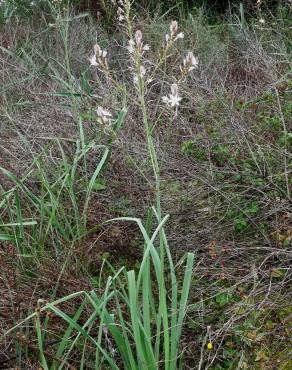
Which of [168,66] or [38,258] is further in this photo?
[168,66]

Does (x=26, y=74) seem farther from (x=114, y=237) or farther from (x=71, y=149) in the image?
(x=114, y=237)

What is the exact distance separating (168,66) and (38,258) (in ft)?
8.35

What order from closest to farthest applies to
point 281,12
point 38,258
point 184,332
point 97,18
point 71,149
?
point 184,332 < point 38,258 < point 71,149 < point 281,12 < point 97,18

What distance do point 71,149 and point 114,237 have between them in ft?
2.44

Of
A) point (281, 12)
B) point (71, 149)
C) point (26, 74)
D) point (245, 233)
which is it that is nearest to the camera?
point (245, 233)

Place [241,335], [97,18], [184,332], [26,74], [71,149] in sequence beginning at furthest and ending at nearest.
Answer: [97,18] < [26,74] < [71,149] < [184,332] < [241,335]

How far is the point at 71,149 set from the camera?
3.11m

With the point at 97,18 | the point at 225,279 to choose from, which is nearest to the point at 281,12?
the point at 97,18

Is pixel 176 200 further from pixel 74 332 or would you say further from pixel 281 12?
pixel 281 12

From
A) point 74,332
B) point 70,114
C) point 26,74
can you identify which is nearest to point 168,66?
point 26,74

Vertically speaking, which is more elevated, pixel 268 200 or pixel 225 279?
pixel 268 200

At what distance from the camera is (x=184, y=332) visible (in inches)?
80.9

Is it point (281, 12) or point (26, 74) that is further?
point (281, 12)

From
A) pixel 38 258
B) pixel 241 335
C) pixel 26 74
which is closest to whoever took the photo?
pixel 241 335
